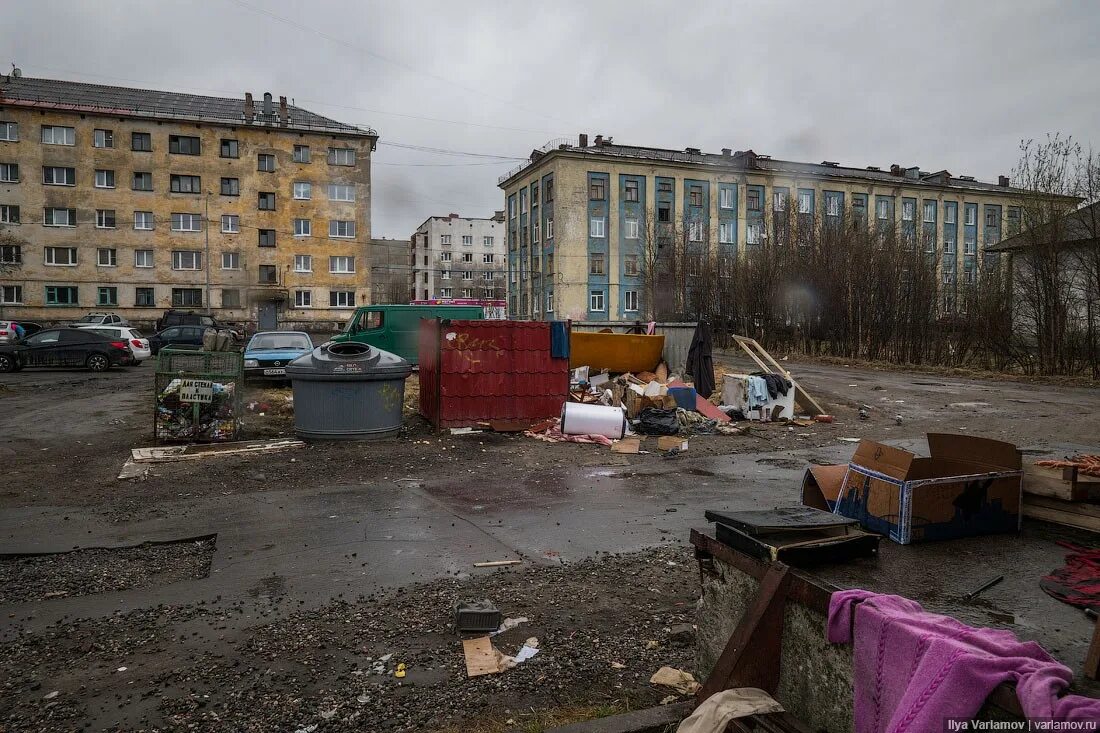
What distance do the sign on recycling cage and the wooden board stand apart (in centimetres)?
822

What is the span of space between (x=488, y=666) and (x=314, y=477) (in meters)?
5.63

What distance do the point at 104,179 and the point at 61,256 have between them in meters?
5.92

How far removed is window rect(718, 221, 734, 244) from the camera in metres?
57.5

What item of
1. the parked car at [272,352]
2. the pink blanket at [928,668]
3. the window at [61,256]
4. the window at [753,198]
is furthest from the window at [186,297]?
the pink blanket at [928,668]

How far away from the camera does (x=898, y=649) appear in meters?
2.34

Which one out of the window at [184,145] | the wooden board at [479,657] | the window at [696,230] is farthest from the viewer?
the window at [696,230]

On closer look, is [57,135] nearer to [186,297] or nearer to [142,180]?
[142,180]

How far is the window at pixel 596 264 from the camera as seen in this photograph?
54.2 metres

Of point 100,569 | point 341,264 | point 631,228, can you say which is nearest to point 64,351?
point 100,569

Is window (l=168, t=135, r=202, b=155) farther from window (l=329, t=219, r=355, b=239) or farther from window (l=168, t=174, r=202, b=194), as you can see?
window (l=329, t=219, r=355, b=239)

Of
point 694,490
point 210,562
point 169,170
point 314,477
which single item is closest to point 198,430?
point 314,477

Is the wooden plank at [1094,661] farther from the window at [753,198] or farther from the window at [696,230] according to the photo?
the window at [753,198]

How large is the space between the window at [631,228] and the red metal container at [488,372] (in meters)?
43.5

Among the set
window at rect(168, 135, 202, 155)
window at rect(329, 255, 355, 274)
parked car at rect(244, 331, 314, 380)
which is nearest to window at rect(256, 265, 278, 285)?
window at rect(329, 255, 355, 274)
